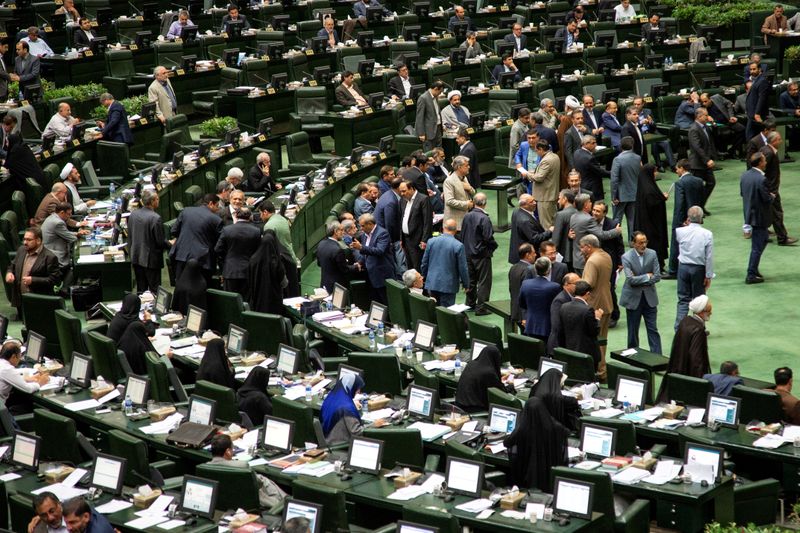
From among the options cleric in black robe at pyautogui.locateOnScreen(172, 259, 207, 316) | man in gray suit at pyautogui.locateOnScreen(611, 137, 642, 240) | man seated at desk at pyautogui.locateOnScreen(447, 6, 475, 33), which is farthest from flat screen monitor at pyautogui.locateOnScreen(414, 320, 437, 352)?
man seated at desk at pyautogui.locateOnScreen(447, 6, 475, 33)

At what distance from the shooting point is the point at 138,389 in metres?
11.9

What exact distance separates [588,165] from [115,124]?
7561 mm

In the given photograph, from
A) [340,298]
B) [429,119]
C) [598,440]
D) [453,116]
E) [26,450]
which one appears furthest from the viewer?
[453,116]

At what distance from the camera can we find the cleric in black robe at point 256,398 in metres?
11.5

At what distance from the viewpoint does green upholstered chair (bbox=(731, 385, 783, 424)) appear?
35.6 ft

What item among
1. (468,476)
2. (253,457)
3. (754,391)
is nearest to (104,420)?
(253,457)

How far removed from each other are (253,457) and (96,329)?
11.6 feet

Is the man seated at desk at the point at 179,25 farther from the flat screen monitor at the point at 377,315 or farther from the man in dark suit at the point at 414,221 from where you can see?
the flat screen monitor at the point at 377,315

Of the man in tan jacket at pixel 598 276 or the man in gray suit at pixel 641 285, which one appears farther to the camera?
the man in gray suit at pixel 641 285

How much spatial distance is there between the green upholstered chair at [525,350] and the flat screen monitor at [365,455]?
2.79 meters

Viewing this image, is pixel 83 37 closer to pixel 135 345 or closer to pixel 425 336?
pixel 135 345

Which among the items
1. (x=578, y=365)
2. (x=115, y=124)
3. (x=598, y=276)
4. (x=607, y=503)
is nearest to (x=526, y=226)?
(x=598, y=276)

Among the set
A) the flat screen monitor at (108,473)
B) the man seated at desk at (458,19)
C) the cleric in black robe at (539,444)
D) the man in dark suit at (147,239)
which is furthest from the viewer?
the man seated at desk at (458,19)

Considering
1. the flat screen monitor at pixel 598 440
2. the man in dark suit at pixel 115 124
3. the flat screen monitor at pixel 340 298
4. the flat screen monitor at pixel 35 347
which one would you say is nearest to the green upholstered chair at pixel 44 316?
the flat screen monitor at pixel 35 347
